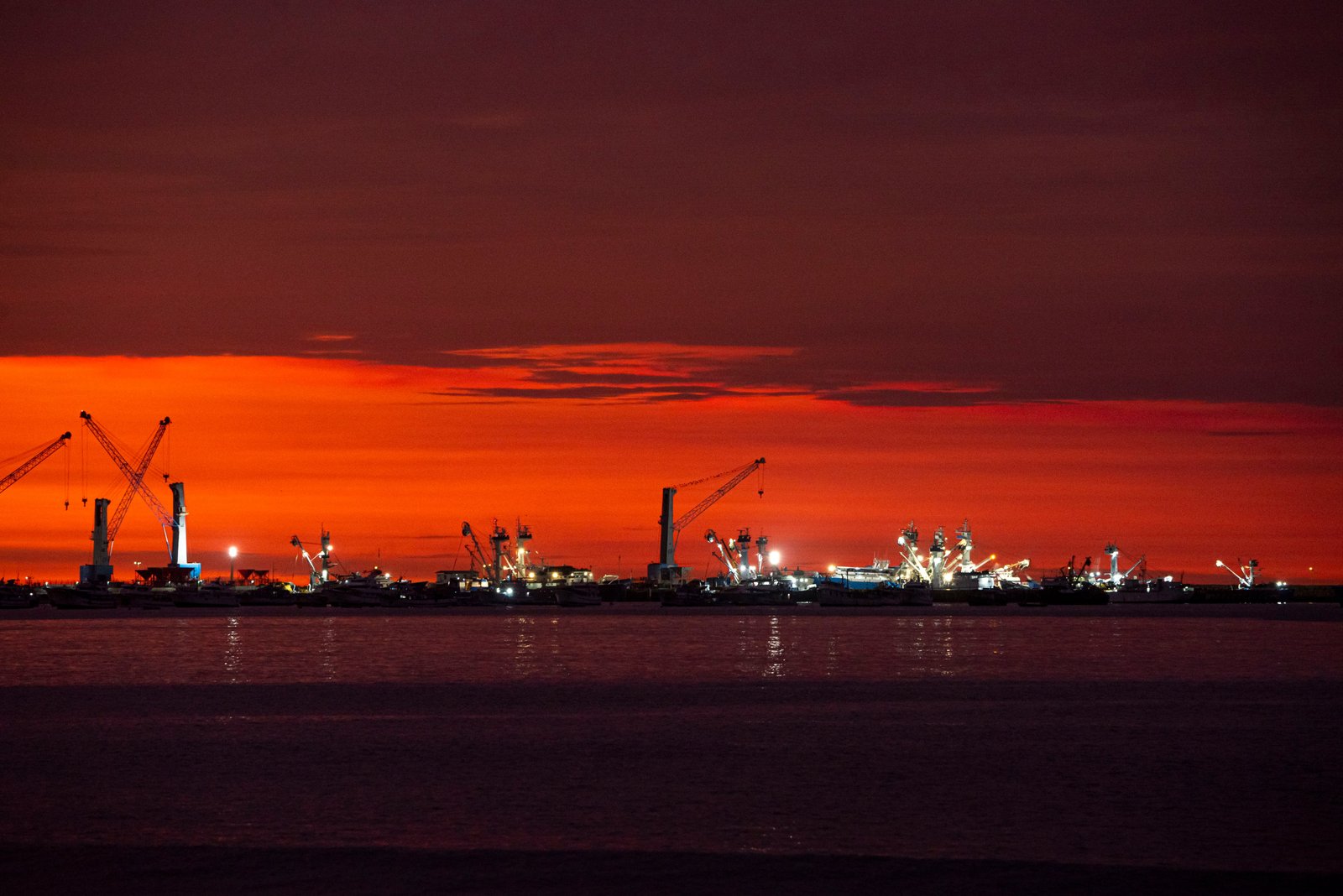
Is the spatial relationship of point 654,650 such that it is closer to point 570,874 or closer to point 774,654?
point 774,654

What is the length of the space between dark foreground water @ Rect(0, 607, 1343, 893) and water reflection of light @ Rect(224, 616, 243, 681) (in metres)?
1.11

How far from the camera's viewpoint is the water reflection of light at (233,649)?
79.2m

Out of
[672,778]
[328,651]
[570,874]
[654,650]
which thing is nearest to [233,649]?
[328,651]

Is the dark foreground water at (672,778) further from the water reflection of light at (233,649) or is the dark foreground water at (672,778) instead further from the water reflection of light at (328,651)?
the water reflection of light at (328,651)

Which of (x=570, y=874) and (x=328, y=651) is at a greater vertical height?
(x=328, y=651)

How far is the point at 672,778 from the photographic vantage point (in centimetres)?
3781

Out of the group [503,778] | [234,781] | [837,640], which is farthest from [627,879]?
[837,640]

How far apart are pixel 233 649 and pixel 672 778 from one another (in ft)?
233

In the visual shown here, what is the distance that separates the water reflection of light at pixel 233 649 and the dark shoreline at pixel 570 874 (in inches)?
1826

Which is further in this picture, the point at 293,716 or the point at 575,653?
the point at 575,653

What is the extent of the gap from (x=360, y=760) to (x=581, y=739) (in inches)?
291

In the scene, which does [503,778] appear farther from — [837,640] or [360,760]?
[837,640]

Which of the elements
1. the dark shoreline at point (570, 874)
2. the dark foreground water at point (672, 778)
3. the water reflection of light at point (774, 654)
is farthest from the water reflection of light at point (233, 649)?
the dark shoreline at point (570, 874)

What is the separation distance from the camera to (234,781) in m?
37.1
